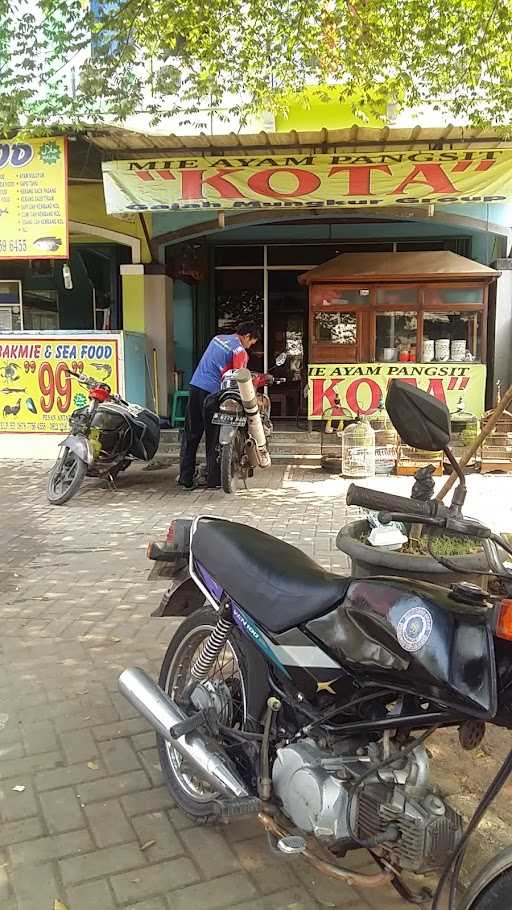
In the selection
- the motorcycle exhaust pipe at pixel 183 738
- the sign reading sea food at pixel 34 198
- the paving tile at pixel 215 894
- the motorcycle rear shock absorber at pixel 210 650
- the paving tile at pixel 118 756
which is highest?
the sign reading sea food at pixel 34 198

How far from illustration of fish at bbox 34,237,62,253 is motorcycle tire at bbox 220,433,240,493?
3299 millimetres

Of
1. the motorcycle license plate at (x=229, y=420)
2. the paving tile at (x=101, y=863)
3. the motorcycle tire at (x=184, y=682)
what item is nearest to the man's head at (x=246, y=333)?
Answer: the motorcycle license plate at (x=229, y=420)

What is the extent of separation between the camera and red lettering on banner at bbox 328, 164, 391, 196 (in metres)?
8.93

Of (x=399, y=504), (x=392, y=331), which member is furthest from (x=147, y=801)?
(x=392, y=331)

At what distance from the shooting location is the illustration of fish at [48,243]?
9.12 meters

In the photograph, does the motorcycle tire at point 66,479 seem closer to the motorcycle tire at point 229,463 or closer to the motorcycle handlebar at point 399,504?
the motorcycle tire at point 229,463

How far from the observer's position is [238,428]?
823 centimetres

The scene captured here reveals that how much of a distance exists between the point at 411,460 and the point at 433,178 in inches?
132

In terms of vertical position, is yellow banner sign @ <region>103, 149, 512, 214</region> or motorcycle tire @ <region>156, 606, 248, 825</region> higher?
yellow banner sign @ <region>103, 149, 512, 214</region>

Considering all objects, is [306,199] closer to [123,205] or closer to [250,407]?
[123,205]

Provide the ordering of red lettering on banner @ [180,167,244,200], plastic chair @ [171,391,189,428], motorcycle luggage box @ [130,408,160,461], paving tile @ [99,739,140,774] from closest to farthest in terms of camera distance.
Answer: paving tile @ [99,739,140,774], motorcycle luggage box @ [130,408,160,461], red lettering on banner @ [180,167,244,200], plastic chair @ [171,391,189,428]

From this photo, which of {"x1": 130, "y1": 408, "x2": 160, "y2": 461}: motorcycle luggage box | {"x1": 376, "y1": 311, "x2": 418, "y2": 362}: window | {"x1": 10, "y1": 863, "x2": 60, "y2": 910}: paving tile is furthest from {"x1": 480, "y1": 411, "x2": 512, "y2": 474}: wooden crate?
{"x1": 10, "y1": 863, "x2": 60, "y2": 910}: paving tile

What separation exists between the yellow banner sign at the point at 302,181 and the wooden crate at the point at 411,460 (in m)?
3.01

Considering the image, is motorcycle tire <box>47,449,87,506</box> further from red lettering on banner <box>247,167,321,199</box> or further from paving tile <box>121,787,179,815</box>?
paving tile <box>121,787,179,815</box>
